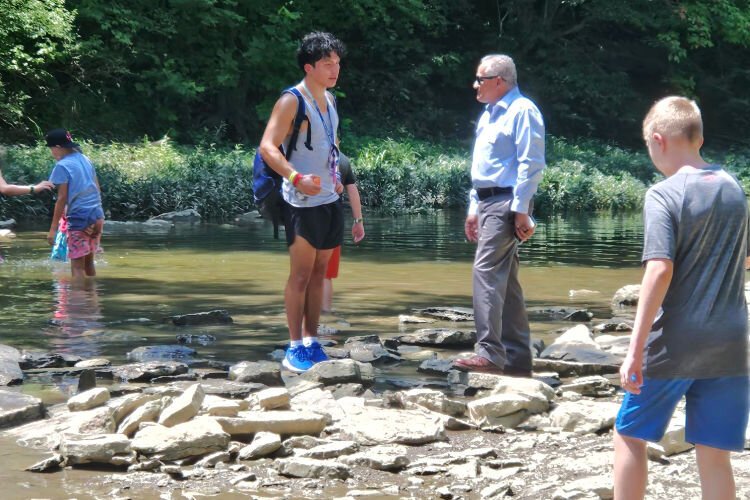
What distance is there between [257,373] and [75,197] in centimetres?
548

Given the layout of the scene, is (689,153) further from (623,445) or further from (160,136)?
(160,136)

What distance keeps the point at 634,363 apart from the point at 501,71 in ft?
11.1

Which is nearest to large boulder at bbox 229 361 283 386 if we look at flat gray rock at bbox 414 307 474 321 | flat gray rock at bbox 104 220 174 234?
flat gray rock at bbox 414 307 474 321

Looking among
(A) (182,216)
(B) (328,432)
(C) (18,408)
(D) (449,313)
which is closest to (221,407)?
(B) (328,432)

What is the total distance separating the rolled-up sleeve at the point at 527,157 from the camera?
253 inches

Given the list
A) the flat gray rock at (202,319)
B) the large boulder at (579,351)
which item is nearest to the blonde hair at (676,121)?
the large boulder at (579,351)

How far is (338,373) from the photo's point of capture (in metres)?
6.43

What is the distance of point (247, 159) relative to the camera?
26438mm

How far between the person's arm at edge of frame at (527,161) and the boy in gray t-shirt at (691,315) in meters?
2.73

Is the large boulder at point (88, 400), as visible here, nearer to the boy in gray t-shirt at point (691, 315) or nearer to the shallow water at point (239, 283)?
the shallow water at point (239, 283)

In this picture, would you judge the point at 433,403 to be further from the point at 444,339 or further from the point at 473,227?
the point at 444,339

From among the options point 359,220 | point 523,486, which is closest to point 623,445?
point 523,486

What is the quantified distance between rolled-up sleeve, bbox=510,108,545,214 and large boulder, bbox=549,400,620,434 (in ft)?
4.45

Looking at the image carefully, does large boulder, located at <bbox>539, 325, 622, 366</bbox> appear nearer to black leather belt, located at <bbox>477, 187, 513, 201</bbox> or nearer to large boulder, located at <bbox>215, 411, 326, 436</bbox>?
black leather belt, located at <bbox>477, 187, 513, 201</bbox>
